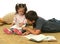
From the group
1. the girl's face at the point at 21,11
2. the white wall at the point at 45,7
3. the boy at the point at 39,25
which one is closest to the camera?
the boy at the point at 39,25

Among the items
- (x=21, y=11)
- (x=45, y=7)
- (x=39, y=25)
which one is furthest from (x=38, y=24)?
(x=45, y=7)

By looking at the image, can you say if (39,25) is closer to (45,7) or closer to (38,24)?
(38,24)

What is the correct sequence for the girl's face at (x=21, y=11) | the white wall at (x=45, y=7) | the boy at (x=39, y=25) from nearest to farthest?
the boy at (x=39, y=25), the girl's face at (x=21, y=11), the white wall at (x=45, y=7)

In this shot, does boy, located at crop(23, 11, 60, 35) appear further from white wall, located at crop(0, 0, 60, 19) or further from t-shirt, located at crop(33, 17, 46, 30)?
white wall, located at crop(0, 0, 60, 19)

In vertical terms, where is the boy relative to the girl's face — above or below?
below

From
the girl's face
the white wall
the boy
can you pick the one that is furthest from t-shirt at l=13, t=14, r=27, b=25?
the white wall

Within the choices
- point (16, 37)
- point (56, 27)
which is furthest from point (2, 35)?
point (56, 27)

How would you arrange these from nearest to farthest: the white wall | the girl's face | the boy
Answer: the boy
the girl's face
the white wall

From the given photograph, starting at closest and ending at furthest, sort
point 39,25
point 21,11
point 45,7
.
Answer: point 39,25
point 21,11
point 45,7

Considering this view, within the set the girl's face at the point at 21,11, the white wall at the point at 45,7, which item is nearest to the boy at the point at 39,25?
the girl's face at the point at 21,11

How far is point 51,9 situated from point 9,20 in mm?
678

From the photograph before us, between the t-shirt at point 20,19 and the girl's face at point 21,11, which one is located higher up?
the girl's face at point 21,11

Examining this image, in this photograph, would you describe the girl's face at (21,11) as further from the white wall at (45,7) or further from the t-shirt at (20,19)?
the white wall at (45,7)

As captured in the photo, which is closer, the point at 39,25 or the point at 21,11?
the point at 39,25
